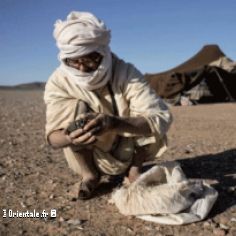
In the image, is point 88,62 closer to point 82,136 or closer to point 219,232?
point 82,136

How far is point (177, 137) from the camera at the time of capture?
563cm

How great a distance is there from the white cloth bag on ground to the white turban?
→ 0.65m

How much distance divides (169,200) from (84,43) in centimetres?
101

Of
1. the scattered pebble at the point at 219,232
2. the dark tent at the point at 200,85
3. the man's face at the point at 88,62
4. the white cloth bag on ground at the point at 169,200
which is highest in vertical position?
the man's face at the point at 88,62

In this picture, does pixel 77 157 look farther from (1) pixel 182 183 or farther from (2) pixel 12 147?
(2) pixel 12 147

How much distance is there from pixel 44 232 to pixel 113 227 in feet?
1.18

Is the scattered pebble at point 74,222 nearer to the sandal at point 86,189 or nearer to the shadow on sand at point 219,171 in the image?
the sandal at point 86,189

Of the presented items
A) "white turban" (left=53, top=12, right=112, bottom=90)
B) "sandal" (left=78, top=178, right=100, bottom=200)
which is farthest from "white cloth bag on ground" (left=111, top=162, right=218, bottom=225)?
"white turban" (left=53, top=12, right=112, bottom=90)

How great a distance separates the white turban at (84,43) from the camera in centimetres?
290

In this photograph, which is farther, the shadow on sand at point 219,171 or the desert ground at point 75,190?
the shadow on sand at point 219,171

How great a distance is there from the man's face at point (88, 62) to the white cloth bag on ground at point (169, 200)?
714 mm

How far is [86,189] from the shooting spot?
10.2ft

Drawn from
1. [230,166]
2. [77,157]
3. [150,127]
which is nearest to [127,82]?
[150,127]

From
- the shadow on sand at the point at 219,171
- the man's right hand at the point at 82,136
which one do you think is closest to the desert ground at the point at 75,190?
the shadow on sand at the point at 219,171
